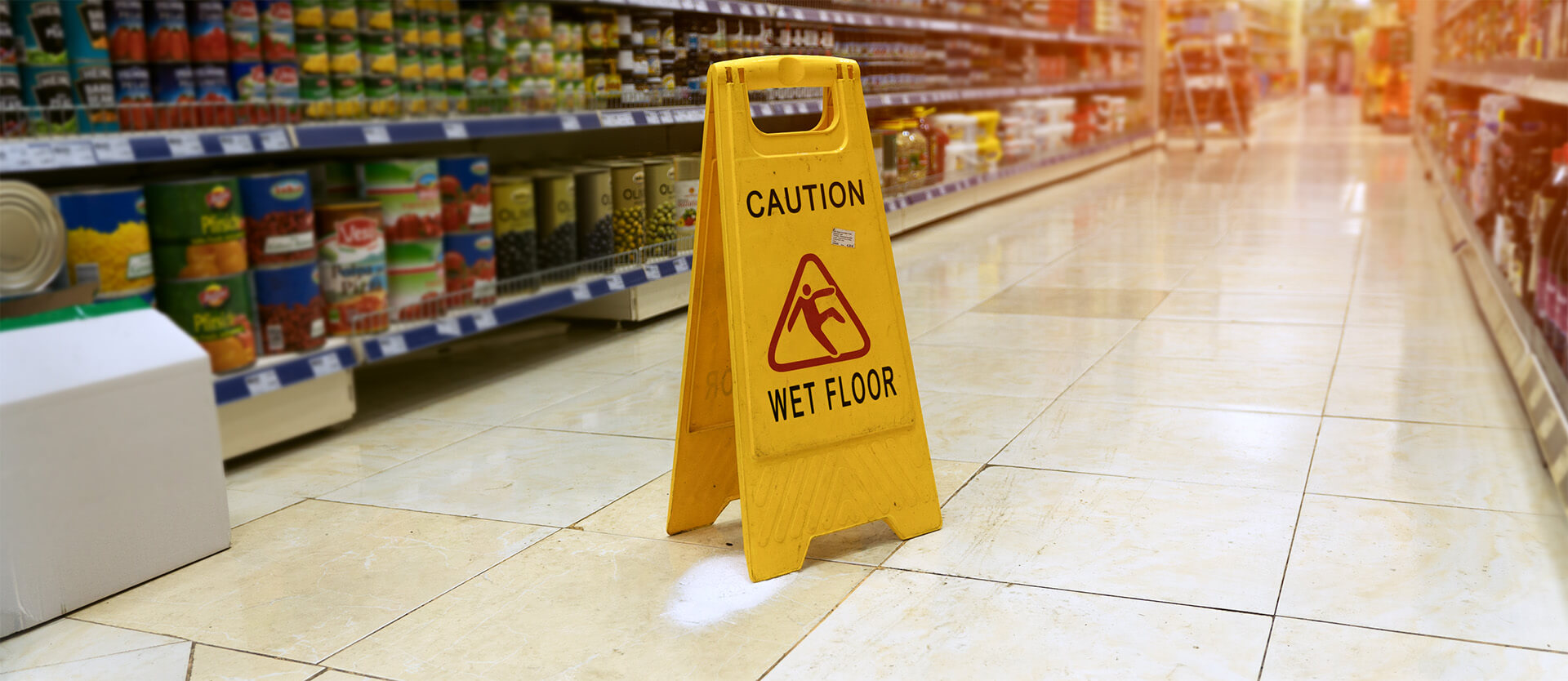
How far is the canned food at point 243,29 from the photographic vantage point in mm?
2523

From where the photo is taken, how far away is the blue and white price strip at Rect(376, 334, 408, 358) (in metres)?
2.90

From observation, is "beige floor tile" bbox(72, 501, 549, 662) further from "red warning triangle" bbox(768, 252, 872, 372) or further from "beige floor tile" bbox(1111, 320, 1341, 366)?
"beige floor tile" bbox(1111, 320, 1341, 366)

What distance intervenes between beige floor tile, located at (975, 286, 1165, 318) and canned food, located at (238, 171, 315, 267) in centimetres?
243

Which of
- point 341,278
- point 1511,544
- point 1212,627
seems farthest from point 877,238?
point 341,278

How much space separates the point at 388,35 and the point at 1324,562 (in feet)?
7.94

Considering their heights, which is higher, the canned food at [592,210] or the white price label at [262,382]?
the canned food at [592,210]

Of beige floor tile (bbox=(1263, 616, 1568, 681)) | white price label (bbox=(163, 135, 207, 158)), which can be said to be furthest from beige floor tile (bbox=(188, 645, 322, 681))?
beige floor tile (bbox=(1263, 616, 1568, 681))

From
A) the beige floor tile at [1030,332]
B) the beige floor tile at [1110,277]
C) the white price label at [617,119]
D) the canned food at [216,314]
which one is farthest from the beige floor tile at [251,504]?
the beige floor tile at [1110,277]

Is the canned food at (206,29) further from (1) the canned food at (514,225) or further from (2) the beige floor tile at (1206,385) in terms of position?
(2) the beige floor tile at (1206,385)

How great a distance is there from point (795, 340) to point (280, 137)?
4.31 feet

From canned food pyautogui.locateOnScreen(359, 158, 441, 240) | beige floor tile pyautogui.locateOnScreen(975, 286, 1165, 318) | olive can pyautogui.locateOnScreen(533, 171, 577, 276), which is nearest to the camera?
canned food pyautogui.locateOnScreen(359, 158, 441, 240)

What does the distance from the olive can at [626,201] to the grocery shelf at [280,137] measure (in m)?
0.16

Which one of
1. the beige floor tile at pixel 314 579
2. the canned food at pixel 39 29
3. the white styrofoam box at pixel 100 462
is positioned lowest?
the beige floor tile at pixel 314 579

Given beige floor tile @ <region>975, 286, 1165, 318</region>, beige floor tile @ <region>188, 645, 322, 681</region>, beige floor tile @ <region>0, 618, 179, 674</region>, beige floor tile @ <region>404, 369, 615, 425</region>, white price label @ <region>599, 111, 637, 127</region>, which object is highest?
white price label @ <region>599, 111, 637, 127</region>
